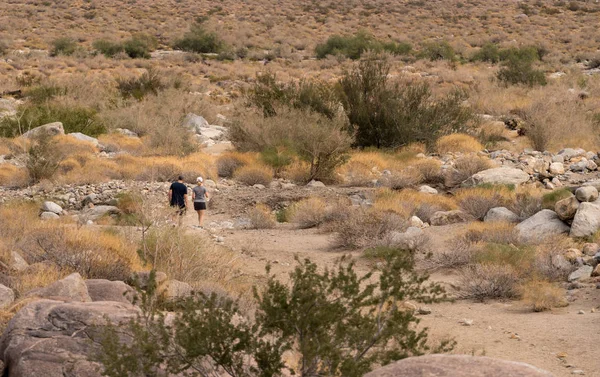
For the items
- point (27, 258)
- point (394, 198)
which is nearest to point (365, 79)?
point (394, 198)

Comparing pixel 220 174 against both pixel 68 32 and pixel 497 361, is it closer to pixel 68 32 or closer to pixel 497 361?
pixel 497 361

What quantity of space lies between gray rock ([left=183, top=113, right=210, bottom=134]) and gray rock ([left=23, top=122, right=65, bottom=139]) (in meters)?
4.21

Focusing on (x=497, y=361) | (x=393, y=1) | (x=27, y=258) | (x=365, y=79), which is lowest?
(x=393, y=1)

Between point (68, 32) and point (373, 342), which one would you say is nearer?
point (373, 342)

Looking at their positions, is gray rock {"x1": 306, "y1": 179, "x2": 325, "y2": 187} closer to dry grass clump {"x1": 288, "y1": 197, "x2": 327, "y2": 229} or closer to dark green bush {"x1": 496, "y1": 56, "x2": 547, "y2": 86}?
dry grass clump {"x1": 288, "y1": 197, "x2": 327, "y2": 229}

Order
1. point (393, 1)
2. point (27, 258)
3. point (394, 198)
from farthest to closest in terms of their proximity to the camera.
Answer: point (393, 1) < point (394, 198) < point (27, 258)

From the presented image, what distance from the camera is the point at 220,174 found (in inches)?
755

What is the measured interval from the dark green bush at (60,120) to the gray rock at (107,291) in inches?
672

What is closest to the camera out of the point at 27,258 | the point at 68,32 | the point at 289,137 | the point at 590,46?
the point at 27,258

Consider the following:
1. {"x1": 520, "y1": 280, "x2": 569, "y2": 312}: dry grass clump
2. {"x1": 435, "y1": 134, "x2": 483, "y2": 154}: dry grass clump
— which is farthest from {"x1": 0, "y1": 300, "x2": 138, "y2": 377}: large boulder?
{"x1": 435, "y1": 134, "x2": 483, "y2": 154}: dry grass clump

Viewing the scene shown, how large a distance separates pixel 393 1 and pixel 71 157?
191 ft

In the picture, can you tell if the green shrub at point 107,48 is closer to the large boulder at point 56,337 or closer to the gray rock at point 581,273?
the gray rock at point 581,273

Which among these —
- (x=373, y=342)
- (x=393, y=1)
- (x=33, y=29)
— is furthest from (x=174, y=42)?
(x=373, y=342)

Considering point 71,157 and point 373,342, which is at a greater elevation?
point 373,342
